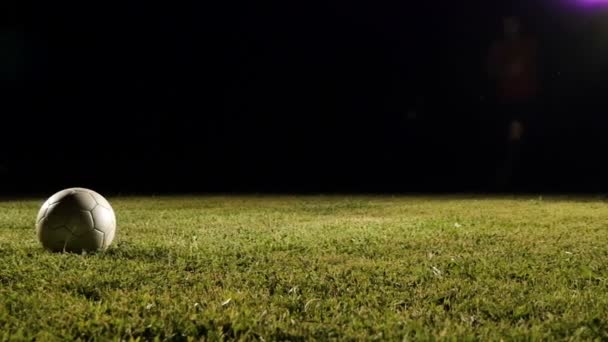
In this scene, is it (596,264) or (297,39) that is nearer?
(596,264)

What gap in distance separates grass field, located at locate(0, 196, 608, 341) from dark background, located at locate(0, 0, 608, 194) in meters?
15.5

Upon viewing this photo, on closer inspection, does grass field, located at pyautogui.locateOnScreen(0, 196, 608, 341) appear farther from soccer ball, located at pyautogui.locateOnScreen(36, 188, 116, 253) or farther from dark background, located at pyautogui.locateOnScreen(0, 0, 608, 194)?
dark background, located at pyautogui.locateOnScreen(0, 0, 608, 194)

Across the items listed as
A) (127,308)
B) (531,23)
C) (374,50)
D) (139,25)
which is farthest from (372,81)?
(127,308)

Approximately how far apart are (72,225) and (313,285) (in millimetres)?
2523

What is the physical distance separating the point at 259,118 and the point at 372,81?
474cm

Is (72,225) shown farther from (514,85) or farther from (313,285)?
(514,85)

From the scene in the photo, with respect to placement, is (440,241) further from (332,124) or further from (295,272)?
(332,124)

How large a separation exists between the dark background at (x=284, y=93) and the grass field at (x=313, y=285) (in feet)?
50.7

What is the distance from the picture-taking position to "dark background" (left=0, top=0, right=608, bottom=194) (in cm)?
2330

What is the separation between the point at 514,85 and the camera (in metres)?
24.6

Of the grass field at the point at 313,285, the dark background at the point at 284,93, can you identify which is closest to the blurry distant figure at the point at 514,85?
the dark background at the point at 284,93

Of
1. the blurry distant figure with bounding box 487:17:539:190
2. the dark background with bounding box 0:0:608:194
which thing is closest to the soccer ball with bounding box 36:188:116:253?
the dark background with bounding box 0:0:608:194

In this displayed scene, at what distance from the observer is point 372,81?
25.4 m

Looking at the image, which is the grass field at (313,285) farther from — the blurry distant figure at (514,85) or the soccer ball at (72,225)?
the blurry distant figure at (514,85)
